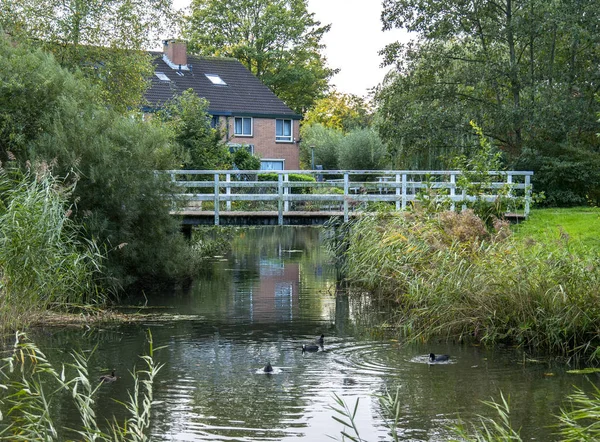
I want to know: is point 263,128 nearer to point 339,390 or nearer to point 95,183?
point 95,183

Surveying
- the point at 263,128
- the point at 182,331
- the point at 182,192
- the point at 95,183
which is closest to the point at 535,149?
the point at 182,192

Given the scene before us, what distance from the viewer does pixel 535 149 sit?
28234 millimetres

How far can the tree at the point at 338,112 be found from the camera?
65000mm

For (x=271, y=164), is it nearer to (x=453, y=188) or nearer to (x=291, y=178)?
(x=291, y=178)

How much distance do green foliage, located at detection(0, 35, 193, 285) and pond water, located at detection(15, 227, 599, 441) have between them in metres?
1.48

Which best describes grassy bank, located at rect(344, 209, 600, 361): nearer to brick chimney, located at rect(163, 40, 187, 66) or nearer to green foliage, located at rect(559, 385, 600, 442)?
green foliage, located at rect(559, 385, 600, 442)

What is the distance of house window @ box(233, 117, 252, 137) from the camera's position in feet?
163

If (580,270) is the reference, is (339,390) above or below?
→ below

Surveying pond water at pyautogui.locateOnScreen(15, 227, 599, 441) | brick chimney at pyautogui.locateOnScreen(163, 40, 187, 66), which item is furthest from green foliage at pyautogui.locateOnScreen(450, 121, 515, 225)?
brick chimney at pyautogui.locateOnScreen(163, 40, 187, 66)

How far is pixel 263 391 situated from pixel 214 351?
2.48 m

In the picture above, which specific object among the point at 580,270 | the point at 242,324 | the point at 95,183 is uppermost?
the point at 95,183

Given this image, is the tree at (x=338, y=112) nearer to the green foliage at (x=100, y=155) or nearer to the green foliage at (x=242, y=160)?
the green foliage at (x=242, y=160)

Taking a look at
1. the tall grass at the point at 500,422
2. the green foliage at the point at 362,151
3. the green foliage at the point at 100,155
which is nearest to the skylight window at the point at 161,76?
the green foliage at the point at 362,151

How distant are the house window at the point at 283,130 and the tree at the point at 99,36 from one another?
23.3m
